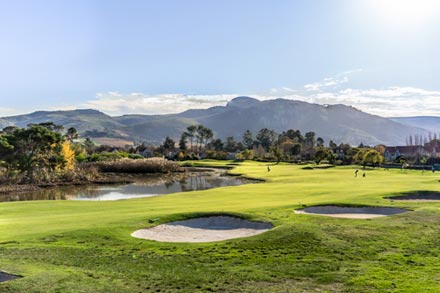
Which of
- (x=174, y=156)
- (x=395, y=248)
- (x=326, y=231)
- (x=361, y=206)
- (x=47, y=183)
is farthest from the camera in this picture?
(x=174, y=156)

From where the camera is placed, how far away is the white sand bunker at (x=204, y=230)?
18.9 metres

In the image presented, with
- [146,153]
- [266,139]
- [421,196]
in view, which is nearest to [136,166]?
[421,196]

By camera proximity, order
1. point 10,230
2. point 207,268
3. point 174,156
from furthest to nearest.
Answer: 1. point 174,156
2. point 10,230
3. point 207,268

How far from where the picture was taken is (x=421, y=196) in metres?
32.5

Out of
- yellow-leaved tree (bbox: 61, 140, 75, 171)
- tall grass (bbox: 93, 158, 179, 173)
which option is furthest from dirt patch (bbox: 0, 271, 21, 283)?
tall grass (bbox: 93, 158, 179, 173)

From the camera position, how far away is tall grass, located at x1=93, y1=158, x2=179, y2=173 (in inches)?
3275

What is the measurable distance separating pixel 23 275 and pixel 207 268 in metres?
5.14

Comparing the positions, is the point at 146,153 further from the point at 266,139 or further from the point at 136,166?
the point at 136,166

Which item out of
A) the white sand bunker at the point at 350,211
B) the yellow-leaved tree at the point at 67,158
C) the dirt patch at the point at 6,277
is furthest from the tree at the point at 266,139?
the dirt patch at the point at 6,277

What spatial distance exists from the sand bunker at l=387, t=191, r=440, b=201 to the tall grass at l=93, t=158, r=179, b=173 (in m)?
59.5

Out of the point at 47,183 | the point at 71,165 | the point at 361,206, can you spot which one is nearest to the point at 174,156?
the point at 71,165

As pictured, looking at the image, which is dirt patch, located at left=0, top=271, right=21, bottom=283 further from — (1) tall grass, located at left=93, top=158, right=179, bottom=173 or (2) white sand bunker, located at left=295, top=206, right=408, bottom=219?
(1) tall grass, located at left=93, top=158, right=179, bottom=173

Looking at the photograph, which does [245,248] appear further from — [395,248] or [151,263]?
[395,248]

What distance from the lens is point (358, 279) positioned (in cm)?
1193
